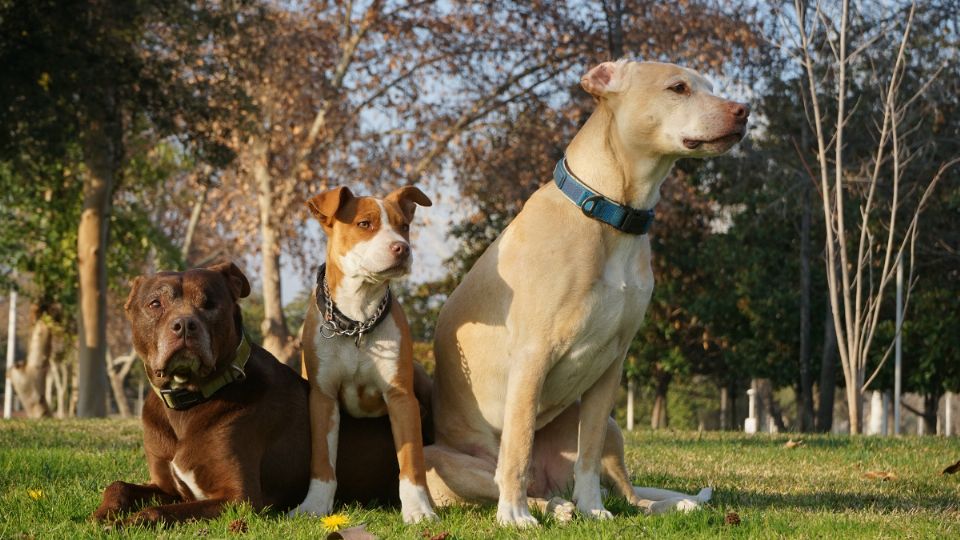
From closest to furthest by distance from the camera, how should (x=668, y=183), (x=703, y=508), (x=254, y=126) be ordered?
(x=703, y=508), (x=254, y=126), (x=668, y=183)

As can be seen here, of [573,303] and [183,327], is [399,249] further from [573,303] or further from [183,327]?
[183,327]

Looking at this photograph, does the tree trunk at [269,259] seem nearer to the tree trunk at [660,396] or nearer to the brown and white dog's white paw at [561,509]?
the tree trunk at [660,396]

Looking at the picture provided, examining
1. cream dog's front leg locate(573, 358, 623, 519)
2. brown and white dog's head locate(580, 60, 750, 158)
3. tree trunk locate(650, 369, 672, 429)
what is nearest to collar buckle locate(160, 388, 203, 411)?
cream dog's front leg locate(573, 358, 623, 519)

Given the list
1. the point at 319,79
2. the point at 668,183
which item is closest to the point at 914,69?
the point at 668,183

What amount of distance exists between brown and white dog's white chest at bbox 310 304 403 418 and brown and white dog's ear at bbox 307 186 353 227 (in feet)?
1.74

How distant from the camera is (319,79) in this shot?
2109 cm

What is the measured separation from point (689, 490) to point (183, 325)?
10.7ft

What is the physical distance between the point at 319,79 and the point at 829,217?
1078 cm

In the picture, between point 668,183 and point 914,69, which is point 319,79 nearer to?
point 668,183

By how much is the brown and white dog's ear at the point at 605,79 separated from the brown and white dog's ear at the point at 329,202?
1.22m

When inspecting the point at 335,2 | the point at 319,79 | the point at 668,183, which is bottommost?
the point at 668,183

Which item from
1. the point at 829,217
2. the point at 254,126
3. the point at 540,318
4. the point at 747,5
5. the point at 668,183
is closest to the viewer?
the point at 540,318

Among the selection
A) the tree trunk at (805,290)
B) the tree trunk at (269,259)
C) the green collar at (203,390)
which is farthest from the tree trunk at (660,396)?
the green collar at (203,390)

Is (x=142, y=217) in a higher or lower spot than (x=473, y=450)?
higher
